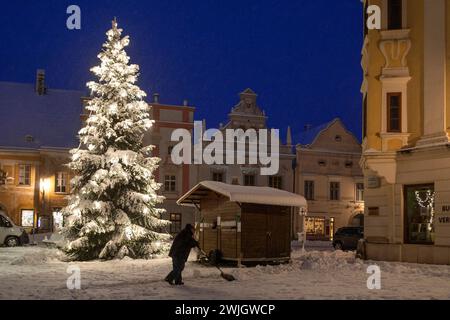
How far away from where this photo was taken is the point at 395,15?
24.6 meters

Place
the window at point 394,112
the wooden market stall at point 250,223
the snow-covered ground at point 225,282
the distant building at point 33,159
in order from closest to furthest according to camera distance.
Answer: the snow-covered ground at point 225,282
the wooden market stall at point 250,223
the window at point 394,112
the distant building at point 33,159

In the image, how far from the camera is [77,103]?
5741 cm

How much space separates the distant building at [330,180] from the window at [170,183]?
36.5 ft

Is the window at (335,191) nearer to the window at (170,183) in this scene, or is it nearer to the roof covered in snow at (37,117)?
the window at (170,183)

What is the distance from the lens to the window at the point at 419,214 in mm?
23062

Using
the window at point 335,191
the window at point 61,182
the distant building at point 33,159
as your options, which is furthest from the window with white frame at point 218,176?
the window at point 61,182

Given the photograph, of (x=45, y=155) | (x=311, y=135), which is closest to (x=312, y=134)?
(x=311, y=135)

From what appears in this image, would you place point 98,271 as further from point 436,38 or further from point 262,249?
point 436,38

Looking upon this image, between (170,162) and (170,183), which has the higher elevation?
(170,162)

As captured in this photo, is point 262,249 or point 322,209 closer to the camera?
point 262,249

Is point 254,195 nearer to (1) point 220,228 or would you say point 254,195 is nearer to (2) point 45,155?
(1) point 220,228

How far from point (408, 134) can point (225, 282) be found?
1074cm

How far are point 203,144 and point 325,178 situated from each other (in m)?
12.1
